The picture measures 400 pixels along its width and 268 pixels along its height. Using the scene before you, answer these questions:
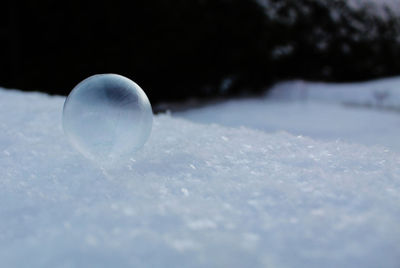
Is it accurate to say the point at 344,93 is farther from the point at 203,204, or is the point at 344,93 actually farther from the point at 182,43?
the point at 203,204

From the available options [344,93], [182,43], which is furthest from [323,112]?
[182,43]

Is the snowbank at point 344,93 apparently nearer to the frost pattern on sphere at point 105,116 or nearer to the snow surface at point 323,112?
the snow surface at point 323,112

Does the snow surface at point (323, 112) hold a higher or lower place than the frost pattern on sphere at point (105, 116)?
lower

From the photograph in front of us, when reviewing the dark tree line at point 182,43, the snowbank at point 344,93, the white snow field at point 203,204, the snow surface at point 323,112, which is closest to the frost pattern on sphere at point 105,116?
the white snow field at point 203,204

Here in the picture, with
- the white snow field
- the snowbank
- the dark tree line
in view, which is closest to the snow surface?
the snowbank

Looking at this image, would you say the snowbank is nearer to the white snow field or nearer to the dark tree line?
the dark tree line
